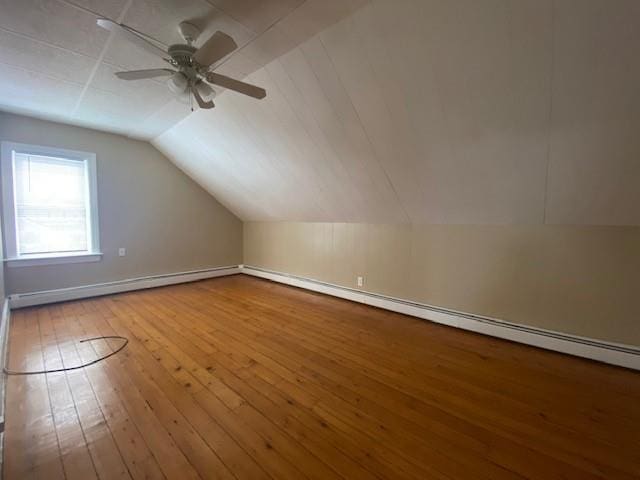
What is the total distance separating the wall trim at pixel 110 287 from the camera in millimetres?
3486

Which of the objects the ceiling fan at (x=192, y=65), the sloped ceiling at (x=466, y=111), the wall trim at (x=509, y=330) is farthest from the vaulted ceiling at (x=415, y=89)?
the wall trim at (x=509, y=330)

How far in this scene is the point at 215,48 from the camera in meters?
1.65

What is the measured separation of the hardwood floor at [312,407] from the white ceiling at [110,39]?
8.10 ft

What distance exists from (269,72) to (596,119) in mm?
2335

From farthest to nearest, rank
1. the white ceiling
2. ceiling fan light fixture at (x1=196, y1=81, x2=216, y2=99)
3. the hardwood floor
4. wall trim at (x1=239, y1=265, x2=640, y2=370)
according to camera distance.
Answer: wall trim at (x1=239, y1=265, x2=640, y2=370) < ceiling fan light fixture at (x1=196, y1=81, x2=216, y2=99) < the white ceiling < the hardwood floor

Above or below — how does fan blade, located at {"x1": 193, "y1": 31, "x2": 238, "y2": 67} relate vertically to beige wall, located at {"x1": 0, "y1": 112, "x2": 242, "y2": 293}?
above

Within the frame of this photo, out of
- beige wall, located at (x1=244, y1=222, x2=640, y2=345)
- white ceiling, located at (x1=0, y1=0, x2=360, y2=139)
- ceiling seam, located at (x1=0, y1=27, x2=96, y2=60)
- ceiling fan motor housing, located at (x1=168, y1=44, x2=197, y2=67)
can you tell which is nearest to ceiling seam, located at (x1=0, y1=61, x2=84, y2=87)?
white ceiling, located at (x1=0, y1=0, x2=360, y2=139)

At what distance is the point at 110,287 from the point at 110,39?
3500 millimetres

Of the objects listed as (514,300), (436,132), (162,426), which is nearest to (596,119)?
(436,132)

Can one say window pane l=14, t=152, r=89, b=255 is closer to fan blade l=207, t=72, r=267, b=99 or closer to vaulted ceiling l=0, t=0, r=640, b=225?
vaulted ceiling l=0, t=0, r=640, b=225

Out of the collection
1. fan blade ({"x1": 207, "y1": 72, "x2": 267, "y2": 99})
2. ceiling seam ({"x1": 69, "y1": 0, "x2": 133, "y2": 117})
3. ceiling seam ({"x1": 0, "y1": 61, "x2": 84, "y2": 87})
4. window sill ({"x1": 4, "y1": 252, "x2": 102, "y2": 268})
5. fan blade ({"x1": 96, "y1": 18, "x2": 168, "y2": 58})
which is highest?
ceiling seam ({"x1": 69, "y1": 0, "x2": 133, "y2": 117})

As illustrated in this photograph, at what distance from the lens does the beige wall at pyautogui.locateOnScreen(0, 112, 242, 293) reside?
11.6 feet

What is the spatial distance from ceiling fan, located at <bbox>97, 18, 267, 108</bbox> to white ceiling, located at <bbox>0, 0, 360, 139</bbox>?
118 mm

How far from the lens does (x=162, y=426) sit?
1.57 metres
